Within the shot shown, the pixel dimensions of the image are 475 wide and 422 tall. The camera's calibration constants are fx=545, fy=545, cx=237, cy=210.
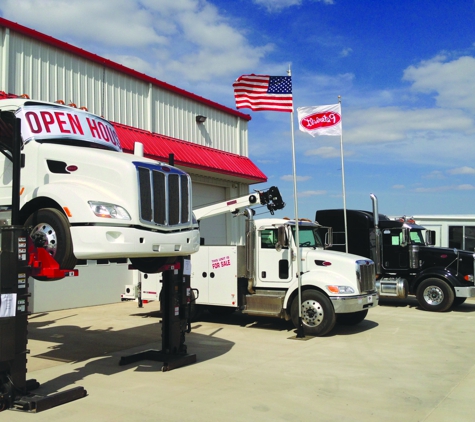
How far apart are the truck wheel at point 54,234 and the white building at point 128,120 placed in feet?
24.2

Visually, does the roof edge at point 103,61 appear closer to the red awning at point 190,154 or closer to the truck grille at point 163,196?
the red awning at point 190,154

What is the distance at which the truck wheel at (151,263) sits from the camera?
831 centimetres

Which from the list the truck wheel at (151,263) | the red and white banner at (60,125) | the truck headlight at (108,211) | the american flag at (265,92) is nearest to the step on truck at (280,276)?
the american flag at (265,92)

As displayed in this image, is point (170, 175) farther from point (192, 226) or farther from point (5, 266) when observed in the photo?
point (5, 266)

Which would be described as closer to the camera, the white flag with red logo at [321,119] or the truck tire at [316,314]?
the truck tire at [316,314]

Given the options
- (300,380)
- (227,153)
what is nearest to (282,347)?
(300,380)

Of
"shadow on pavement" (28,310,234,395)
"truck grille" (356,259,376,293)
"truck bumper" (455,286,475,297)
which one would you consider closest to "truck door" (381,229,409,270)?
"truck bumper" (455,286,475,297)

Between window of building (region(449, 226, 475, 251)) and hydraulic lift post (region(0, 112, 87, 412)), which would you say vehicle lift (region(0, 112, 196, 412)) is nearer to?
hydraulic lift post (region(0, 112, 87, 412))

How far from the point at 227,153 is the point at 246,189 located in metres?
1.74

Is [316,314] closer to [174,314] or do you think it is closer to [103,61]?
[174,314]

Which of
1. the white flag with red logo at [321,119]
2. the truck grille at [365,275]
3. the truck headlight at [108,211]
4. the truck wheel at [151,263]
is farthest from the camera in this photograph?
the white flag with red logo at [321,119]

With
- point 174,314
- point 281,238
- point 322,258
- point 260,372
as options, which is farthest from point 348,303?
point 174,314

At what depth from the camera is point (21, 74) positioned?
1324 centimetres

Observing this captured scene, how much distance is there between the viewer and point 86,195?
663 cm
